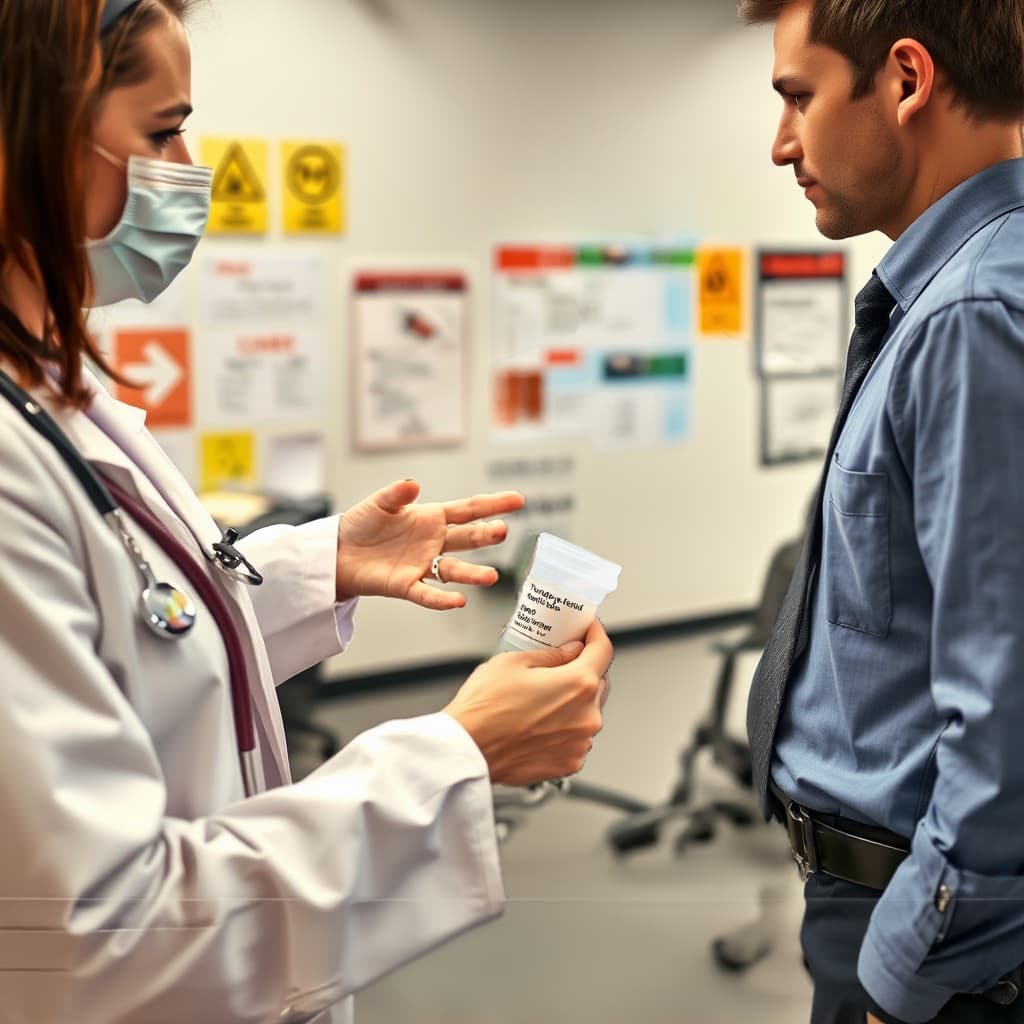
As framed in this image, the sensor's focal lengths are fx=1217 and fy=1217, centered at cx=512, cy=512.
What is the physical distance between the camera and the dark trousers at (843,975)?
0.86m

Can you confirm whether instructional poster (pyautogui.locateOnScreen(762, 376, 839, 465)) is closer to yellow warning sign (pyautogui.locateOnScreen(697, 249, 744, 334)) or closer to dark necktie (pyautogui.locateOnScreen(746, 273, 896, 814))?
yellow warning sign (pyautogui.locateOnScreen(697, 249, 744, 334))

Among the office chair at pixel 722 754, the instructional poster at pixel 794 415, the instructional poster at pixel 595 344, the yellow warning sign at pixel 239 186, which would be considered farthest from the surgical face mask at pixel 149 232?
the instructional poster at pixel 794 415

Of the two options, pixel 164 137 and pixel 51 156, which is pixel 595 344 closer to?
pixel 164 137

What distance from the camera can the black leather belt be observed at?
0.93m

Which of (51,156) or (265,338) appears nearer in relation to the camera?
(51,156)

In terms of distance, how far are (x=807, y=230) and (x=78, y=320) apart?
3.73 meters

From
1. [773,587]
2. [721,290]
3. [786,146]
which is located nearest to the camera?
[786,146]

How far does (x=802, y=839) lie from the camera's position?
3.31 ft

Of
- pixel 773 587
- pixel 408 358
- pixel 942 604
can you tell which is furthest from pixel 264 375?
pixel 942 604

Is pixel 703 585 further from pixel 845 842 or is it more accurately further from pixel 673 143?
pixel 845 842

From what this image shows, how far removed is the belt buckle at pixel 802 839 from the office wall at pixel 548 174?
2.17 metres

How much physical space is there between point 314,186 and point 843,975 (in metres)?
3.04

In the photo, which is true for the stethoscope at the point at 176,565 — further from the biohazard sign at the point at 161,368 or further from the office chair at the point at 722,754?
the biohazard sign at the point at 161,368

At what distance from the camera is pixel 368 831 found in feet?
2.29
